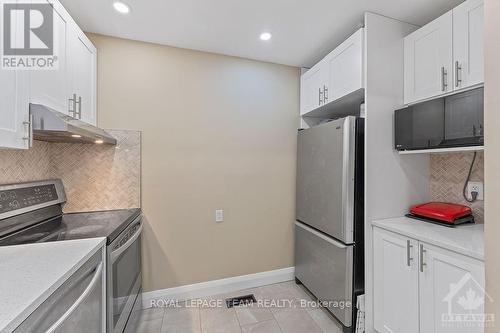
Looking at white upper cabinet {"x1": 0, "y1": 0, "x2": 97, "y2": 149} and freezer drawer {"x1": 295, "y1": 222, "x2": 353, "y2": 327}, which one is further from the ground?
white upper cabinet {"x1": 0, "y1": 0, "x2": 97, "y2": 149}

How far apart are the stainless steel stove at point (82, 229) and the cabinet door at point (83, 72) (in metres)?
0.65

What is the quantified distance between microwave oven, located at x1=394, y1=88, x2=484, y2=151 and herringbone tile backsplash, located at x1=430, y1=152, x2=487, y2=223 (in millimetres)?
443

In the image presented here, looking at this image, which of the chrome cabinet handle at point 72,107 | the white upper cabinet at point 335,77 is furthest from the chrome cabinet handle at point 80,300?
the white upper cabinet at point 335,77

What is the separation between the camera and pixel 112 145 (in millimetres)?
2006

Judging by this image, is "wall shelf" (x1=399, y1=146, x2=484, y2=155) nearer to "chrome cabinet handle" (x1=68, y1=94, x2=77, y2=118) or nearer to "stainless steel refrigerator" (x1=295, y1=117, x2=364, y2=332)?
"stainless steel refrigerator" (x1=295, y1=117, x2=364, y2=332)

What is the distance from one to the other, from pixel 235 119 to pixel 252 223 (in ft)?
3.74

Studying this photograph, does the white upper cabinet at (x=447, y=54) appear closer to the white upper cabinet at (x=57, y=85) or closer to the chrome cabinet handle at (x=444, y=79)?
the chrome cabinet handle at (x=444, y=79)

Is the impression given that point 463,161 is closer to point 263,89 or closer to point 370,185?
point 370,185

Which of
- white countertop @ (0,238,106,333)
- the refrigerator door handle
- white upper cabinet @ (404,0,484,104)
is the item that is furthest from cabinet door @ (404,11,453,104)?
white countertop @ (0,238,106,333)

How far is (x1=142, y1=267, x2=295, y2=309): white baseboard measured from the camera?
6.91 ft

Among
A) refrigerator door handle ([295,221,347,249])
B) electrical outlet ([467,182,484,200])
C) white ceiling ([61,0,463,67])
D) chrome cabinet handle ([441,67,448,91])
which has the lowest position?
refrigerator door handle ([295,221,347,249])

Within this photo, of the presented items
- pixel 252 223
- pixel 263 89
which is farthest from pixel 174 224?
pixel 263 89

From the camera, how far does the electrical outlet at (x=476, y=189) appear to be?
1569 mm

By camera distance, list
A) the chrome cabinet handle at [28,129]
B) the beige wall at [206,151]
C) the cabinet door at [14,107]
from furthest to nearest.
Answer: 1. the beige wall at [206,151]
2. the chrome cabinet handle at [28,129]
3. the cabinet door at [14,107]
